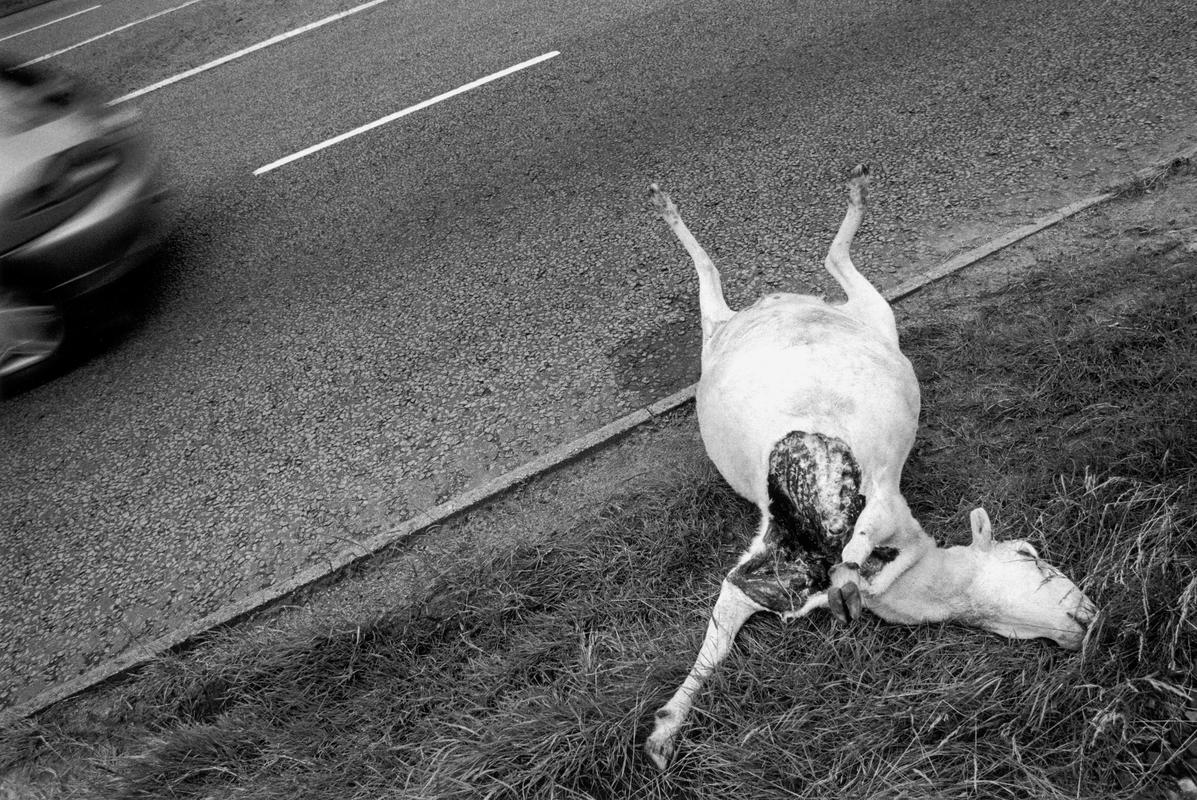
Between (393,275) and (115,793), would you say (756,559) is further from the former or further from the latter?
(393,275)

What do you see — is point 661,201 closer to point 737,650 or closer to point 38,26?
point 737,650

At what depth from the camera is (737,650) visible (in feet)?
8.66

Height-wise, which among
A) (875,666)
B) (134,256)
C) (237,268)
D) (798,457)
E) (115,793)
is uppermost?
(134,256)

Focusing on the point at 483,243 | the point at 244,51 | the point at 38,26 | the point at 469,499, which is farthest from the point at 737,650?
the point at 38,26

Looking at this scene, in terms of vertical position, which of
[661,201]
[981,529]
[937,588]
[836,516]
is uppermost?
[661,201]

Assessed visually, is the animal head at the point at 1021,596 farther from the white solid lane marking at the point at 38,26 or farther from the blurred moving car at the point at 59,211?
the white solid lane marking at the point at 38,26

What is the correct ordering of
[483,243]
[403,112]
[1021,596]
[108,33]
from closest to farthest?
[1021,596] → [483,243] → [403,112] → [108,33]

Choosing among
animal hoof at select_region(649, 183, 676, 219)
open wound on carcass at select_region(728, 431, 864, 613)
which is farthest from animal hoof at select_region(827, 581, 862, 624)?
animal hoof at select_region(649, 183, 676, 219)

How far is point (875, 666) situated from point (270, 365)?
338cm

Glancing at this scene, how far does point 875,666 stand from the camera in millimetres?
2543

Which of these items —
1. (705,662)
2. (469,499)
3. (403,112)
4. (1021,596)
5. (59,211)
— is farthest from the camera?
(403,112)

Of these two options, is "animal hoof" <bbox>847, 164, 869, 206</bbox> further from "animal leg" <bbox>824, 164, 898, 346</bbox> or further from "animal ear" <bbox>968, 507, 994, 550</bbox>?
"animal ear" <bbox>968, 507, 994, 550</bbox>

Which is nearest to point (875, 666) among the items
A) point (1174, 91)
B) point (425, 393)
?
point (425, 393)

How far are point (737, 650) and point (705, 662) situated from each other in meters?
0.14
